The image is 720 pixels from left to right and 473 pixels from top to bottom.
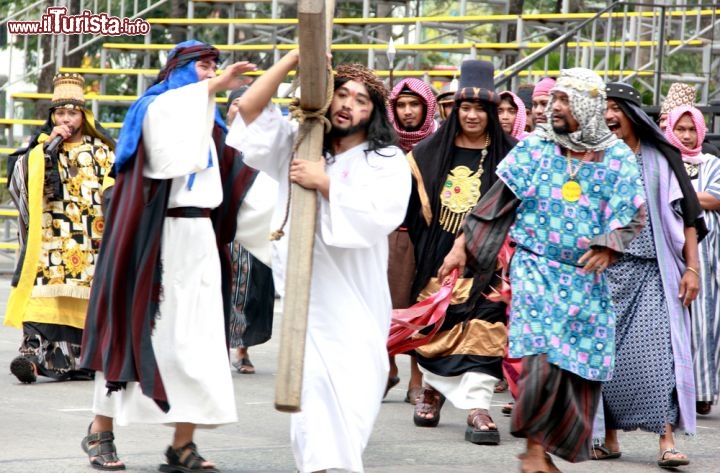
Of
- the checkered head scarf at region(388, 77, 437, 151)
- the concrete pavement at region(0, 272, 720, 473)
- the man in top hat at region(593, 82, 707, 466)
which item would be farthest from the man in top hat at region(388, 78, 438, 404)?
the man in top hat at region(593, 82, 707, 466)

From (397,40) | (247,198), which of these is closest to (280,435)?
(247,198)

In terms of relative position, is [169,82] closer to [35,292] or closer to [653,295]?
[653,295]

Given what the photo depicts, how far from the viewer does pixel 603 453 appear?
758 centimetres

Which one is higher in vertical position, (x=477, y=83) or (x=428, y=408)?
(x=477, y=83)

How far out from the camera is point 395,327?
8.20 metres

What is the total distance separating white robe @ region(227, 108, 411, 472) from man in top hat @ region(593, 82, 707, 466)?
73.3 inches

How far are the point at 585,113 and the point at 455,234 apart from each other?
2004mm

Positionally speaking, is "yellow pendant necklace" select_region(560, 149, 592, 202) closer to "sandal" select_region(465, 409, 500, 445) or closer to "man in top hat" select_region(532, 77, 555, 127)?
"sandal" select_region(465, 409, 500, 445)

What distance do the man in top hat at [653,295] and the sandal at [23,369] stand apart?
154 inches

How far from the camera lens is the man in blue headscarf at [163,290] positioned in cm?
645

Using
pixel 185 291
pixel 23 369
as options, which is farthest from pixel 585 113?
pixel 23 369

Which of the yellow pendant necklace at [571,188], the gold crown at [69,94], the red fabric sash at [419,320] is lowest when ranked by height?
the red fabric sash at [419,320]

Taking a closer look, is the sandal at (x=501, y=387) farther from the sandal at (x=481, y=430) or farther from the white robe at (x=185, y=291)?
the white robe at (x=185, y=291)

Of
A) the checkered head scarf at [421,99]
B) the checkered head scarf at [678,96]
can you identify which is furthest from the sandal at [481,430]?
the checkered head scarf at [678,96]
